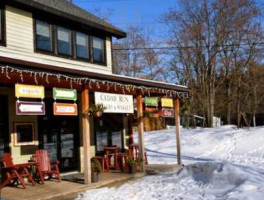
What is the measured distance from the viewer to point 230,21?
3453 cm

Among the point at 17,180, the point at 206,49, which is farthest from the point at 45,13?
the point at 206,49

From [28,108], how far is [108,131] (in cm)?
697

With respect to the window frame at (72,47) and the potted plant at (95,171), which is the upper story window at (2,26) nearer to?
the window frame at (72,47)

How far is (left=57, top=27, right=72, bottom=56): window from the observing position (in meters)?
13.8

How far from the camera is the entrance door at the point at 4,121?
38.4ft

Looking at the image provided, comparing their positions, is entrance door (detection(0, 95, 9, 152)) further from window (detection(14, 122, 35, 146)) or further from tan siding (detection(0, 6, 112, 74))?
tan siding (detection(0, 6, 112, 74))

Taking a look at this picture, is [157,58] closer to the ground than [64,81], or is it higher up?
higher up

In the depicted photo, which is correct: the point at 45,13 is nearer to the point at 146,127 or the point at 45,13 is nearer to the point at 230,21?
the point at 230,21

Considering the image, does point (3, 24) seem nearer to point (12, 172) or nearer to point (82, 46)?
point (82, 46)

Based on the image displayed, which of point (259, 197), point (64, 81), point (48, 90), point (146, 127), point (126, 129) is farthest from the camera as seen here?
point (146, 127)

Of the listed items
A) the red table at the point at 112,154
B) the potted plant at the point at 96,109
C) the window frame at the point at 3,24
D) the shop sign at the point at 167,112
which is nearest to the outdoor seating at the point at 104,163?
the red table at the point at 112,154

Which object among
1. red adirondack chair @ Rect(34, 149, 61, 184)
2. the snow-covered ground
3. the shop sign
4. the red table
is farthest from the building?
the snow-covered ground

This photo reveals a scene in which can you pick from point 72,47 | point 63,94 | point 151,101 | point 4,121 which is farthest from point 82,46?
point 63,94

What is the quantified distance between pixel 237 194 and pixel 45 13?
833 cm
